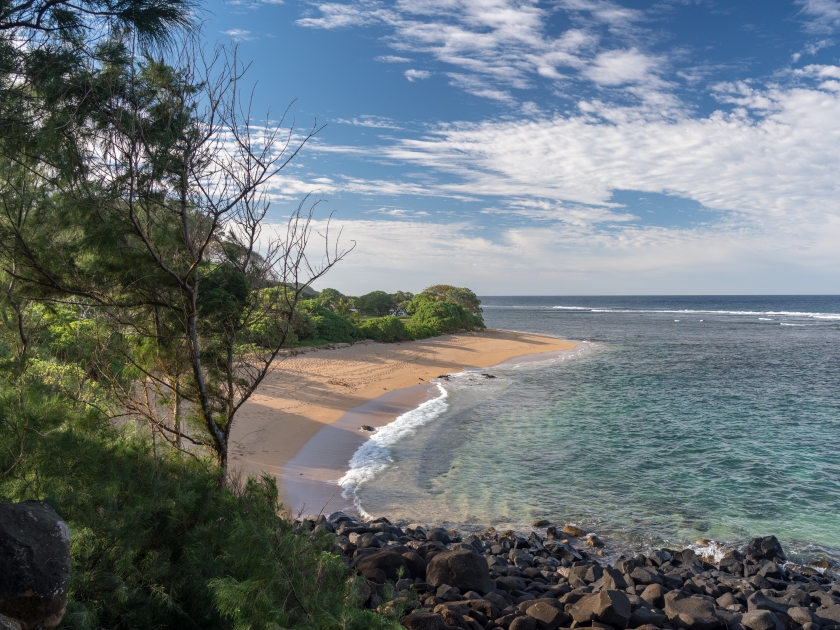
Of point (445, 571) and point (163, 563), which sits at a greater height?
point (163, 563)

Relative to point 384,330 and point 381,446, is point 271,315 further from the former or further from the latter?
point 384,330

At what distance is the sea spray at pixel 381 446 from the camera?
1093cm

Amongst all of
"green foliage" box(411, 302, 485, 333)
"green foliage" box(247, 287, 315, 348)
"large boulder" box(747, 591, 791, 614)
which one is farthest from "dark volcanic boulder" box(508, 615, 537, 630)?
"green foliage" box(411, 302, 485, 333)

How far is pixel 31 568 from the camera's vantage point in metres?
2.94

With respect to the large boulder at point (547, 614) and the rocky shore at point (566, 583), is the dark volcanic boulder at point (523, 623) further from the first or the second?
the large boulder at point (547, 614)

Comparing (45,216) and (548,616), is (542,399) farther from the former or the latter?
(45,216)

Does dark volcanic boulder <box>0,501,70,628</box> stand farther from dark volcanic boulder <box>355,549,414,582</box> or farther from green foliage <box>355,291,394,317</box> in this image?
green foliage <box>355,291,394,317</box>

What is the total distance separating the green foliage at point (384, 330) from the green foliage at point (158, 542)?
28986 millimetres

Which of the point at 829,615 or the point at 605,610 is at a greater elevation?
the point at 605,610

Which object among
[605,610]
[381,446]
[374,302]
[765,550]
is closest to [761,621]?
[605,610]

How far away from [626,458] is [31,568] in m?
12.8

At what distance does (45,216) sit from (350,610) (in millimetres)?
4627

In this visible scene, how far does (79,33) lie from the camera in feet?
17.3

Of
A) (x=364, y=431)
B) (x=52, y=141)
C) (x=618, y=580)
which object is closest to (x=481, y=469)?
(x=364, y=431)
